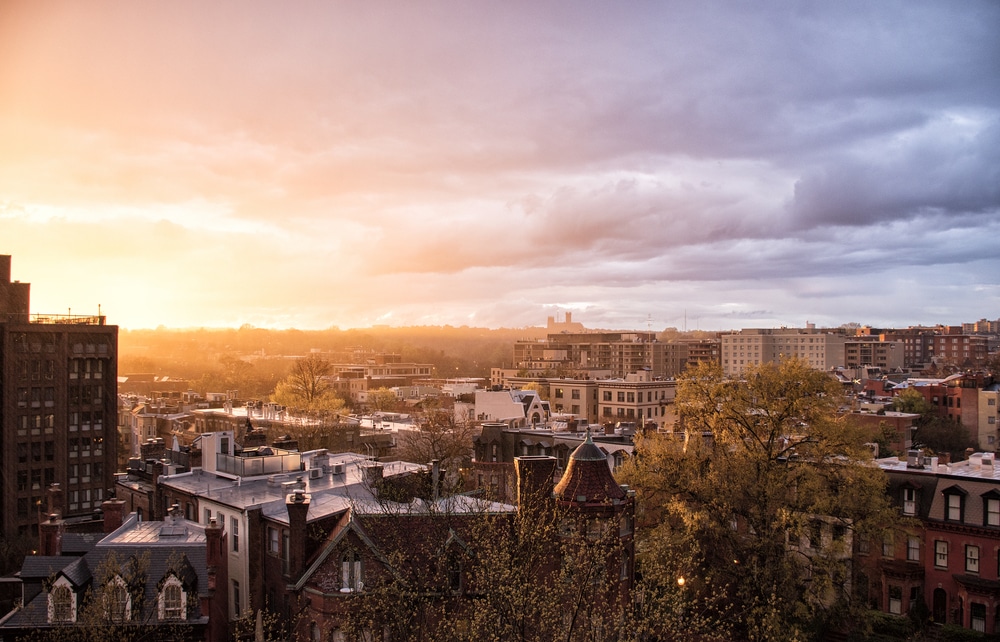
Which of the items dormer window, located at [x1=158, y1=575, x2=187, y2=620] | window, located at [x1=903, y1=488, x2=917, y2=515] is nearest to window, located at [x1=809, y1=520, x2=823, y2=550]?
window, located at [x1=903, y1=488, x2=917, y2=515]

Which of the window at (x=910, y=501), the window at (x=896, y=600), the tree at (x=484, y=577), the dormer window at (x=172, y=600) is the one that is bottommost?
the window at (x=896, y=600)

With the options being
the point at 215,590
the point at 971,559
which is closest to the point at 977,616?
the point at 971,559

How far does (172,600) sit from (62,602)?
14.7 ft

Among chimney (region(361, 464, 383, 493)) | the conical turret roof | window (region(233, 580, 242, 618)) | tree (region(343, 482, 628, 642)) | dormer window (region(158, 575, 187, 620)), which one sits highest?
the conical turret roof

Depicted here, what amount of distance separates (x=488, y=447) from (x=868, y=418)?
163 ft

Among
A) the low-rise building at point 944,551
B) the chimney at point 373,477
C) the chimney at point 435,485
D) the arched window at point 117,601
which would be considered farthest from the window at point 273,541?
the low-rise building at point 944,551

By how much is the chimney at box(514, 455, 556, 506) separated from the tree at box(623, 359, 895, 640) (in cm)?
967

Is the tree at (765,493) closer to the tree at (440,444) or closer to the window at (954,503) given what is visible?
the window at (954,503)

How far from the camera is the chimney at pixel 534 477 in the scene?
35.2m

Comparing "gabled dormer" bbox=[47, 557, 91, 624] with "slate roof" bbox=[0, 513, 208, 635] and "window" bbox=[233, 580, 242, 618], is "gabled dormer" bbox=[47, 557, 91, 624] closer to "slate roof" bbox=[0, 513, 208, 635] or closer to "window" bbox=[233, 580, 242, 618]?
"slate roof" bbox=[0, 513, 208, 635]

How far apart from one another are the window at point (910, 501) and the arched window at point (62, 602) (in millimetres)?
48424

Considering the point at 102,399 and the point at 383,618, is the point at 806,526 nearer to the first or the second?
the point at 383,618

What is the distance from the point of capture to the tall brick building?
244 feet

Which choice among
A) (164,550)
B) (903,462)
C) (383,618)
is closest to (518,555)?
(383,618)
